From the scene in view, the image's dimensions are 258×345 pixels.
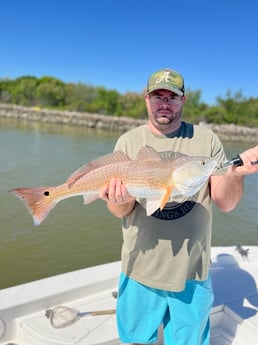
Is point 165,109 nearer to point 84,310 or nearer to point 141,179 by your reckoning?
point 141,179

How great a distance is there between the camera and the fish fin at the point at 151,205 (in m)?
1.93

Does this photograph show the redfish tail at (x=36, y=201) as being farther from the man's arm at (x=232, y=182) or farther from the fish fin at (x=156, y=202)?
the man's arm at (x=232, y=182)

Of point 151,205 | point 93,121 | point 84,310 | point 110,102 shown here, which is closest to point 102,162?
point 151,205

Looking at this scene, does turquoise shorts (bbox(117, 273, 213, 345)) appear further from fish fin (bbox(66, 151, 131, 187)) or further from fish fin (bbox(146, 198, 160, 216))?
fish fin (bbox(66, 151, 131, 187))

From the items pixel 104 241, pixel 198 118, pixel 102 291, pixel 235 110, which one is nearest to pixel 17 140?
pixel 104 241

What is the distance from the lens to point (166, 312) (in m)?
2.30

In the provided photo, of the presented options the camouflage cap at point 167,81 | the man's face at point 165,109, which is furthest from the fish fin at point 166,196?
the camouflage cap at point 167,81

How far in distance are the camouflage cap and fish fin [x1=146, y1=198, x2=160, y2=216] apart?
675 millimetres

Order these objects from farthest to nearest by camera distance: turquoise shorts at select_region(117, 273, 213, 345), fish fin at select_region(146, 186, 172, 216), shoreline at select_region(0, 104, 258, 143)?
shoreline at select_region(0, 104, 258, 143) → turquoise shorts at select_region(117, 273, 213, 345) → fish fin at select_region(146, 186, 172, 216)

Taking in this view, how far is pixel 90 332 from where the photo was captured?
275 cm

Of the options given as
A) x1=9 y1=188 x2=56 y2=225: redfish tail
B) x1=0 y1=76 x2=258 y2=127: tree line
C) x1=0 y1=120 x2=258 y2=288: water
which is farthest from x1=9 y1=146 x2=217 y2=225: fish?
x1=0 y1=76 x2=258 y2=127: tree line

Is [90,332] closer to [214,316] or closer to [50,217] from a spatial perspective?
[214,316]

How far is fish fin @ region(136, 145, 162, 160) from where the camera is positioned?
200 centimetres

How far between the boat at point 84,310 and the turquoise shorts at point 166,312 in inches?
20.2
